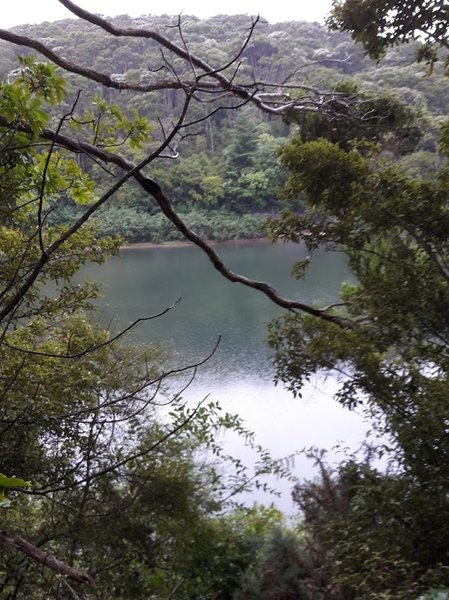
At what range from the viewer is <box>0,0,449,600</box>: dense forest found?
1.71 m

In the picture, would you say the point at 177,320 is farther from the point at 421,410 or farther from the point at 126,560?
the point at 421,410

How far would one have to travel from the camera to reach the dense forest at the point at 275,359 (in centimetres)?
171

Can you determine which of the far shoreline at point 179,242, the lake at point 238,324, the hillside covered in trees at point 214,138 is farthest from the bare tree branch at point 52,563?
the far shoreline at point 179,242

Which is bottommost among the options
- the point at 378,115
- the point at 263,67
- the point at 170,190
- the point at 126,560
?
the point at 126,560

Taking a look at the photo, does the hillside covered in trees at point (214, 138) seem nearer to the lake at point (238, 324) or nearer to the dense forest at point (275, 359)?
the lake at point (238, 324)

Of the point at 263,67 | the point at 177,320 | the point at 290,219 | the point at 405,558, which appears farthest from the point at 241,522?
the point at 263,67

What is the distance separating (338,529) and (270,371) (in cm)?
633

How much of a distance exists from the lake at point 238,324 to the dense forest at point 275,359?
64 cm

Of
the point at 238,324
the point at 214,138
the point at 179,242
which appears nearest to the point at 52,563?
the point at 238,324

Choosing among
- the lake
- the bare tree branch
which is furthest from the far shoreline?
the bare tree branch

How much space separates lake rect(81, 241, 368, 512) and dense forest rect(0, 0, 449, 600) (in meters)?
0.64

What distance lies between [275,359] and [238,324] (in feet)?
26.4

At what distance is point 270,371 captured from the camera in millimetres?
8789

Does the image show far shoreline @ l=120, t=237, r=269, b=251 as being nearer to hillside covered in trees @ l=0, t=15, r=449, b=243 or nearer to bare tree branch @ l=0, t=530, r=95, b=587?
hillside covered in trees @ l=0, t=15, r=449, b=243
